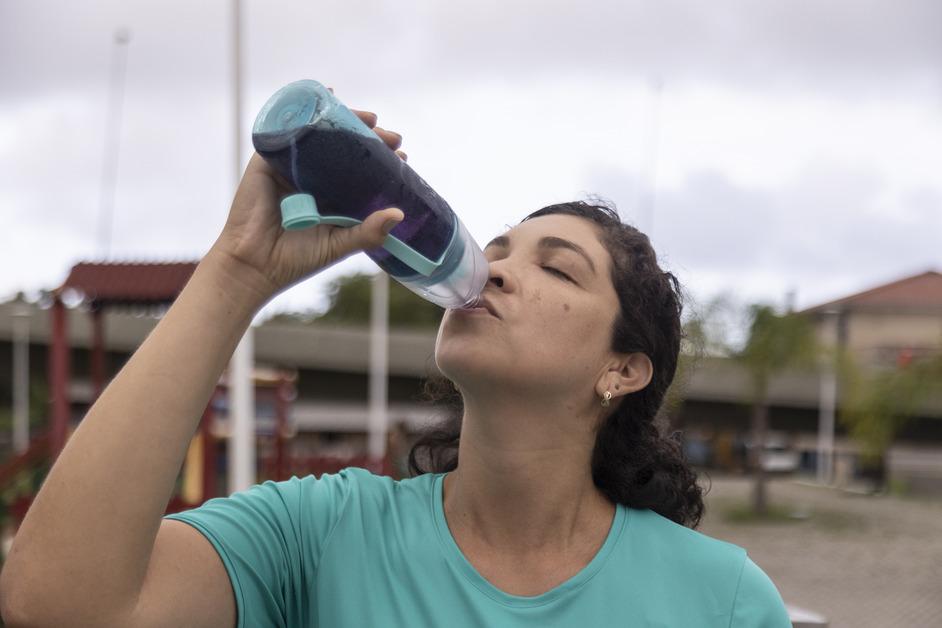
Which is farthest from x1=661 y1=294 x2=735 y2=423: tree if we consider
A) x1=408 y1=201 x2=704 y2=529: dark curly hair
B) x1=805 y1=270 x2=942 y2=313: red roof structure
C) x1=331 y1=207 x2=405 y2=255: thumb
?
x1=805 y1=270 x2=942 y2=313: red roof structure

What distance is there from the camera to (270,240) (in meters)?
1.73

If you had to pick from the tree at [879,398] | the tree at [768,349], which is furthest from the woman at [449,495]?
the tree at [879,398]

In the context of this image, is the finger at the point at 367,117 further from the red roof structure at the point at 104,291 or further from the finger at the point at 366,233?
the red roof structure at the point at 104,291

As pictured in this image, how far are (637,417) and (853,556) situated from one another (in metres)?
15.2

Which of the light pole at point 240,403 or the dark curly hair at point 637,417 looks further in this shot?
the light pole at point 240,403

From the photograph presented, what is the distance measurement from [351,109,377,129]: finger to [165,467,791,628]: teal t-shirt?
645 millimetres

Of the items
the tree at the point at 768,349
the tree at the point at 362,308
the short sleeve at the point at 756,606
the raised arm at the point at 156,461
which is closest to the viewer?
the raised arm at the point at 156,461

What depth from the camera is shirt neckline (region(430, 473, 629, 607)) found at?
1833 mm

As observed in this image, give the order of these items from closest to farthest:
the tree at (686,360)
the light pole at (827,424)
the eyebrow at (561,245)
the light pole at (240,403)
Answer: the eyebrow at (561,245) → the tree at (686,360) → the light pole at (240,403) → the light pole at (827,424)

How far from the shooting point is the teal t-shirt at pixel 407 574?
179 centimetres

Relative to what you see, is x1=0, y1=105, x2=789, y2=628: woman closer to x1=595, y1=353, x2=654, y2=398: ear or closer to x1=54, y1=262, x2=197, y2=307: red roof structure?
x1=595, y1=353, x2=654, y2=398: ear

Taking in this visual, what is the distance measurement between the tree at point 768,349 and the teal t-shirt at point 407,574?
64.3 ft

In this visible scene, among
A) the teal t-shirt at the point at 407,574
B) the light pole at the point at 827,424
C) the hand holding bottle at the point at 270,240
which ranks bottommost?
the light pole at the point at 827,424

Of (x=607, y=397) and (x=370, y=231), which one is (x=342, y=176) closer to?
(x=370, y=231)
